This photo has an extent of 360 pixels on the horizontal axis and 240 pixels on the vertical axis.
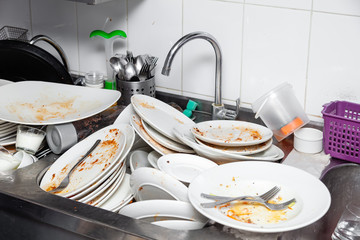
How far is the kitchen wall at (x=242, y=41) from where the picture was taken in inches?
56.7

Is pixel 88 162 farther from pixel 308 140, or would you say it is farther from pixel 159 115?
pixel 308 140

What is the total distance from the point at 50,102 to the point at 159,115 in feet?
1.20

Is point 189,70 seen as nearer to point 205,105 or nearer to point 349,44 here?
point 205,105

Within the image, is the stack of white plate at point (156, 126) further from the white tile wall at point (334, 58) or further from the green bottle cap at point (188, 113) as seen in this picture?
the white tile wall at point (334, 58)

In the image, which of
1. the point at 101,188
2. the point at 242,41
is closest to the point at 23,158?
the point at 101,188

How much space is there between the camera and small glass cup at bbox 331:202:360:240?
1226 millimetres

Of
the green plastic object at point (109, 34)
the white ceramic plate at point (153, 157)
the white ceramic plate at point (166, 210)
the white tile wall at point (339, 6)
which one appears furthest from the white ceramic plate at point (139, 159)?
the white tile wall at point (339, 6)

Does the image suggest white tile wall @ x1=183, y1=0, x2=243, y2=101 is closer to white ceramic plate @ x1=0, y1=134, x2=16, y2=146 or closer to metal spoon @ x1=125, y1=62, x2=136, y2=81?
metal spoon @ x1=125, y1=62, x2=136, y2=81

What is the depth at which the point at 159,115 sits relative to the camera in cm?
151

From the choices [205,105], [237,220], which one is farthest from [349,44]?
[237,220]

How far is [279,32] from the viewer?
1507 mm

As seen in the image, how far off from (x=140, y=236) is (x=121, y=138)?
1.31 ft

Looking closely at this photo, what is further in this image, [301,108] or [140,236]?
[301,108]

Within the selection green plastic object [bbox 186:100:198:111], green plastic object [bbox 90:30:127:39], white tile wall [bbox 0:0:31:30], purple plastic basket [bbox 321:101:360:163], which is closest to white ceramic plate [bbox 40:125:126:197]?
green plastic object [bbox 186:100:198:111]
